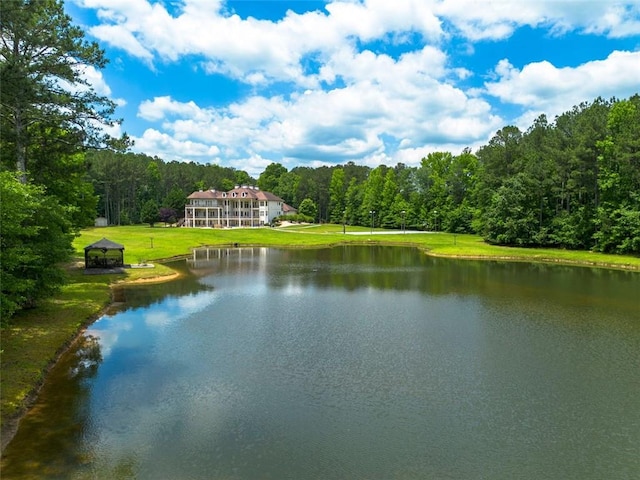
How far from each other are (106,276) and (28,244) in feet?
50.5

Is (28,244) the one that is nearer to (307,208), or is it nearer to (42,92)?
(42,92)

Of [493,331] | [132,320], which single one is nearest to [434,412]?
[493,331]

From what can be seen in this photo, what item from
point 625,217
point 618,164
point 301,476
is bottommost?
point 301,476

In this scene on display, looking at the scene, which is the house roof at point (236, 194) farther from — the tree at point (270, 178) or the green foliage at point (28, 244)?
the green foliage at point (28, 244)

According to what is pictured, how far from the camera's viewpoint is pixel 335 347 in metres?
18.4

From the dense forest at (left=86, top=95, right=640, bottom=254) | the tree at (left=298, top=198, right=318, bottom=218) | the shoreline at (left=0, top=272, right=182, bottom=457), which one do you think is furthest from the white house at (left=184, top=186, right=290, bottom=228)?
the shoreline at (left=0, top=272, right=182, bottom=457)

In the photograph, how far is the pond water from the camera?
10.2m

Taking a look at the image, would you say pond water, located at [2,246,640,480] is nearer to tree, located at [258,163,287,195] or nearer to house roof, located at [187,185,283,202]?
house roof, located at [187,185,283,202]

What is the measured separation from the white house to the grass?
64.6 ft

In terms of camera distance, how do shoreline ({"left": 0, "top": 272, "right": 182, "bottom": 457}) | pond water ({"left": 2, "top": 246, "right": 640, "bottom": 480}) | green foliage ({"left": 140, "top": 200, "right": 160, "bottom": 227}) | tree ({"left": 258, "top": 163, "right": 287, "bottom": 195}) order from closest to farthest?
pond water ({"left": 2, "top": 246, "right": 640, "bottom": 480}) < shoreline ({"left": 0, "top": 272, "right": 182, "bottom": 457}) < green foliage ({"left": 140, "top": 200, "right": 160, "bottom": 227}) < tree ({"left": 258, "top": 163, "right": 287, "bottom": 195})

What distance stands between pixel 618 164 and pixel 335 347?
159 ft

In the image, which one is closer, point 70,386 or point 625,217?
point 70,386

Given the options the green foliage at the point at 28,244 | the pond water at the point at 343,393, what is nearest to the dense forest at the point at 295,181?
the green foliage at the point at 28,244

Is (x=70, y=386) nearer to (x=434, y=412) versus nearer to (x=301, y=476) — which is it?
(x=301, y=476)
